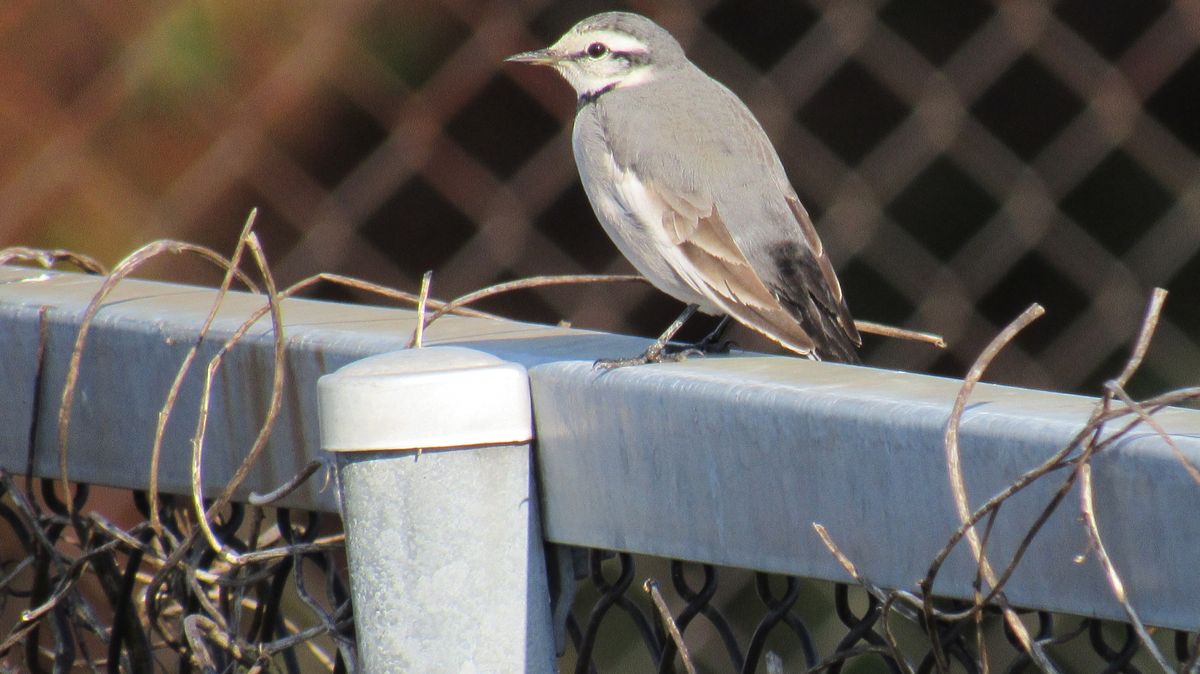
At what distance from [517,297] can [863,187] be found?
672 mm

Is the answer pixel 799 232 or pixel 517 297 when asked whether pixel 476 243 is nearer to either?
pixel 517 297

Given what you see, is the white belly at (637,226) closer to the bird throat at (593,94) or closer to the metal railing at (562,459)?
the bird throat at (593,94)

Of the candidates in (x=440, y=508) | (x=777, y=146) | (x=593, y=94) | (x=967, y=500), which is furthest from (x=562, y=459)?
(x=777, y=146)

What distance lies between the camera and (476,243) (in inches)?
118

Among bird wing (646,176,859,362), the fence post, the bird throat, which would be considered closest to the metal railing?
the fence post

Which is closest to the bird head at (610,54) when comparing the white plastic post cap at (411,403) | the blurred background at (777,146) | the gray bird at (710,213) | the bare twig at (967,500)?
the gray bird at (710,213)

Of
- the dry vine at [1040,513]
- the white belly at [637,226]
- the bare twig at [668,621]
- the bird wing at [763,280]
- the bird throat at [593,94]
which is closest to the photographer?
the dry vine at [1040,513]

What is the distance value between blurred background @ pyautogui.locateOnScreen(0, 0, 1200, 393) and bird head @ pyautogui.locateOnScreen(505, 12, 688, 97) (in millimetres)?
247

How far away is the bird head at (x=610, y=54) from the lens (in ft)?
8.58

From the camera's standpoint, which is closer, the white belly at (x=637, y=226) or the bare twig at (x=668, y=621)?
the bare twig at (x=668, y=621)

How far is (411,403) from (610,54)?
5.45 feet

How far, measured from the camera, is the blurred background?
2688mm

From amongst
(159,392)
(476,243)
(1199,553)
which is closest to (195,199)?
(476,243)

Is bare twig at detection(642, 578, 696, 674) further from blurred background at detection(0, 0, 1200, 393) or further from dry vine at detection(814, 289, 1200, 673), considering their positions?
blurred background at detection(0, 0, 1200, 393)
